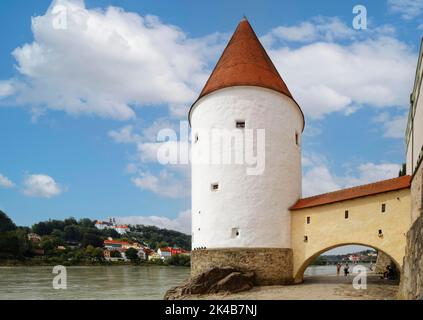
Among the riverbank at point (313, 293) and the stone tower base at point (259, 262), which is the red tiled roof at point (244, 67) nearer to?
the stone tower base at point (259, 262)

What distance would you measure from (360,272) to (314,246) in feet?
18.2

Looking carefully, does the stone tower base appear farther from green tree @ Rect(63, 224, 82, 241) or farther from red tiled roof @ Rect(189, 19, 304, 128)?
green tree @ Rect(63, 224, 82, 241)

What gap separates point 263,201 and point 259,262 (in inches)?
81.1

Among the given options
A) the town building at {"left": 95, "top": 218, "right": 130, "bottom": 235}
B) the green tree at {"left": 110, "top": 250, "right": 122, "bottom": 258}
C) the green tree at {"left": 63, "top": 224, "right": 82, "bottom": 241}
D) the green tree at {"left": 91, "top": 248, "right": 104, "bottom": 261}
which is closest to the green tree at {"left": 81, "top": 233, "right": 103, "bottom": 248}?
the green tree at {"left": 110, "top": 250, "right": 122, "bottom": 258}

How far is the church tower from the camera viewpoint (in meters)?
13.0

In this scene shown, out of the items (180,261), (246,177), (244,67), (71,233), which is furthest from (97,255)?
(244,67)

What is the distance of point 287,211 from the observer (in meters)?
13.7

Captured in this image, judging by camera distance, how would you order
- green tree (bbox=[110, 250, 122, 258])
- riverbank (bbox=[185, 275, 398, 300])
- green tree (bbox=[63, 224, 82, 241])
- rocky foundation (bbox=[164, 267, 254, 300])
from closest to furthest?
riverbank (bbox=[185, 275, 398, 300]), rocky foundation (bbox=[164, 267, 254, 300]), green tree (bbox=[110, 250, 122, 258]), green tree (bbox=[63, 224, 82, 241])

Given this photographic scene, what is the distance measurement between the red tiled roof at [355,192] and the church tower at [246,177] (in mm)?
712

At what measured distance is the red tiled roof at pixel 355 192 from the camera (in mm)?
11066

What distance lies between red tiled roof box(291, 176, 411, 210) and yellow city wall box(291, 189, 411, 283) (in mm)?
140

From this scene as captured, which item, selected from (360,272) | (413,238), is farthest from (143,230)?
(413,238)

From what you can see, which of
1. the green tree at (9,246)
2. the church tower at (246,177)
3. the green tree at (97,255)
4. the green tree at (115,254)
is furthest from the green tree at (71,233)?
the church tower at (246,177)
